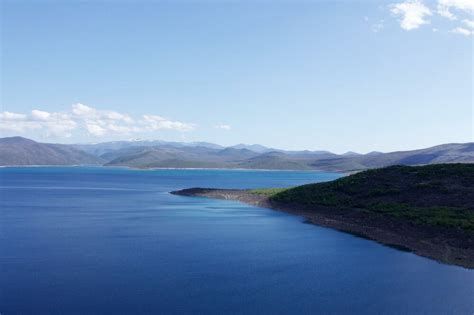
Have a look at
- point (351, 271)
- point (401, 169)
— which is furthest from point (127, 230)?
point (401, 169)

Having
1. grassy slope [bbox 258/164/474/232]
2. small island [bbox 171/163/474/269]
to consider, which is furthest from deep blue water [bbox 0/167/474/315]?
grassy slope [bbox 258/164/474/232]

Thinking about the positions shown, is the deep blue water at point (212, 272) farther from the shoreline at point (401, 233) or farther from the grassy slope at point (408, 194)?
the grassy slope at point (408, 194)

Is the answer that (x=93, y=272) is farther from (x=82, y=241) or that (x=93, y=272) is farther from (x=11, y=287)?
(x=82, y=241)

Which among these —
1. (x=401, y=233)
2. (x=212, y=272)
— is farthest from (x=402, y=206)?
(x=212, y=272)

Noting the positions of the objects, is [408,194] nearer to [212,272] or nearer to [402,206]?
[402,206]

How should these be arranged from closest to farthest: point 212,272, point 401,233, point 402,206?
1. point 212,272
2. point 401,233
3. point 402,206

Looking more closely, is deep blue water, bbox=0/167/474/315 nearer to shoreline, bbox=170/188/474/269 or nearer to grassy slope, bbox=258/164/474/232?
shoreline, bbox=170/188/474/269

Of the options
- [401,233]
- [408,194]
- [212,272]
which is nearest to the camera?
[212,272]
